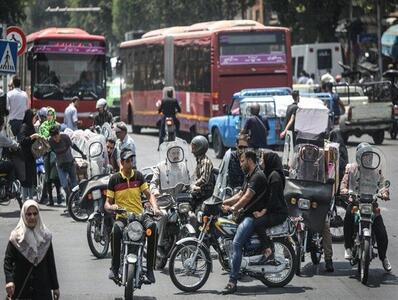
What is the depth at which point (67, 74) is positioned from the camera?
38938mm

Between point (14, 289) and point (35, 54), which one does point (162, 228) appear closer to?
point (14, 289)

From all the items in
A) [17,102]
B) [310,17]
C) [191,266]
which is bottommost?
[191,266]

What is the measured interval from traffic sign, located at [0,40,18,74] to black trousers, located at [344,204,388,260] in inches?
355

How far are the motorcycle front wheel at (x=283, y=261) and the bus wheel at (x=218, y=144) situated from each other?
18.2 m

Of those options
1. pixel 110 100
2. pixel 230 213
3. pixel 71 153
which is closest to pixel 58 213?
pixel 71 153

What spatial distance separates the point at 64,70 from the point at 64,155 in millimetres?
17411

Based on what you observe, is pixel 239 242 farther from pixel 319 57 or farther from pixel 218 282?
pixel 319 57

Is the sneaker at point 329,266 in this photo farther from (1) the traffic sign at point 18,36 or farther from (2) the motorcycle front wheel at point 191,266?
(1) the traffic sign at point 18,36

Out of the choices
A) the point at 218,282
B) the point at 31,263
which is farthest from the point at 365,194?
the point at 31,263

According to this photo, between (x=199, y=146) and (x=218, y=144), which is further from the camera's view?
(x=218, y=144)

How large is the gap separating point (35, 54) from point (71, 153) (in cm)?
1701

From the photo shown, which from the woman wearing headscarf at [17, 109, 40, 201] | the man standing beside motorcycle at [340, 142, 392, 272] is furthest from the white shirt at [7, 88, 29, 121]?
the man standing beside motorcycle at [340, 142, 392, 272]

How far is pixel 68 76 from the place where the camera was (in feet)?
128

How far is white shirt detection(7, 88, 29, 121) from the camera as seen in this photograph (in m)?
25.6
